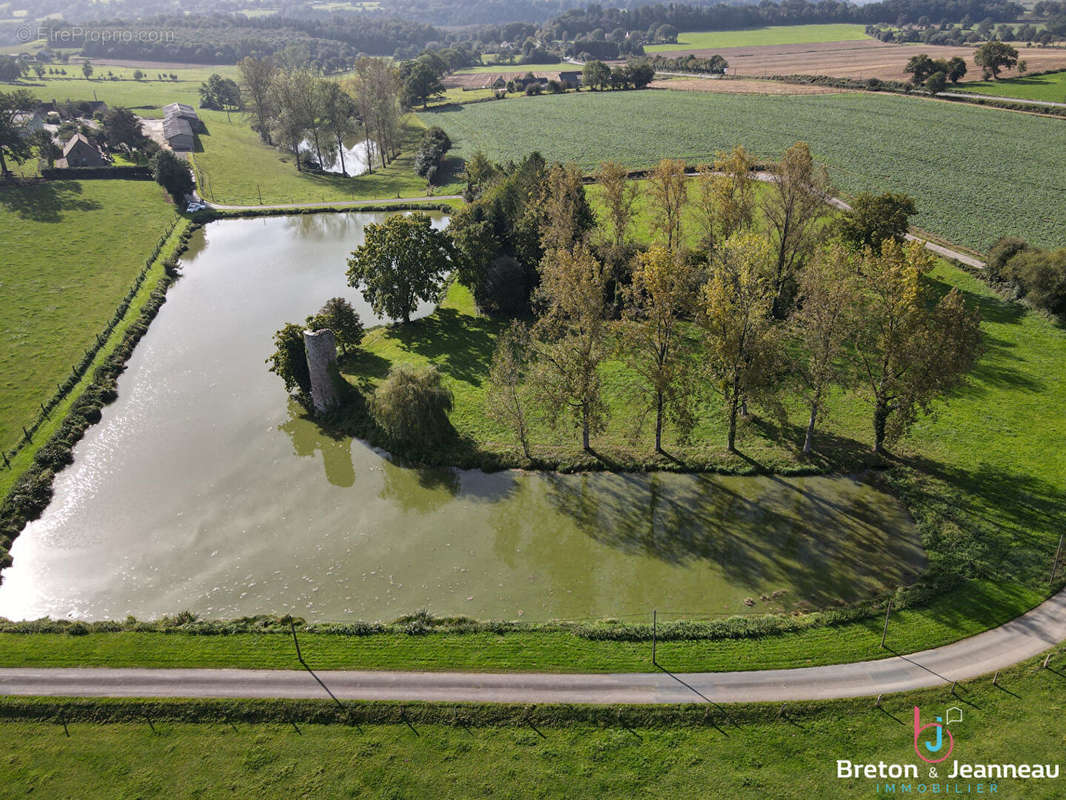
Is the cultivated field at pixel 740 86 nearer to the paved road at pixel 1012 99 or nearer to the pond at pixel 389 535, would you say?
the paved road at pixel 1012 99

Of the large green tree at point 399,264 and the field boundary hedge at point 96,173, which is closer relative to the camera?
the large green tree at point 399,264

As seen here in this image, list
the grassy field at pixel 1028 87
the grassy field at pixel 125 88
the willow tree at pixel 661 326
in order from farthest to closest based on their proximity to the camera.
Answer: the grassy field at pixel 125 88, the grassy field at pixel 1028 87, the willow tree at pixel 661 326

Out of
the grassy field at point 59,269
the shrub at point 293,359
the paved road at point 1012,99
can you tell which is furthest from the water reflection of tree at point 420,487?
the paved road at point 1012,99

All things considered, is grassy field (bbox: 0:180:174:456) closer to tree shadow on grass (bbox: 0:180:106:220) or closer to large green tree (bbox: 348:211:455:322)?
tree shadow on grass (bbox: 0:180:106:220)

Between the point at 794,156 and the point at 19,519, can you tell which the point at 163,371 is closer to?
the point at 19,519

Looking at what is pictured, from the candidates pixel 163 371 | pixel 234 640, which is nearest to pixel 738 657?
pixel 234 640

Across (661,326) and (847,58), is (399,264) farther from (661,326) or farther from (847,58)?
(847,58)

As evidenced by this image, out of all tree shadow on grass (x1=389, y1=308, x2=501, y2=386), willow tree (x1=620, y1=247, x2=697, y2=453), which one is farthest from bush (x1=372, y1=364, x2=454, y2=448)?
willow tree (x1=620, y1=247, x2=697, y2=453)
